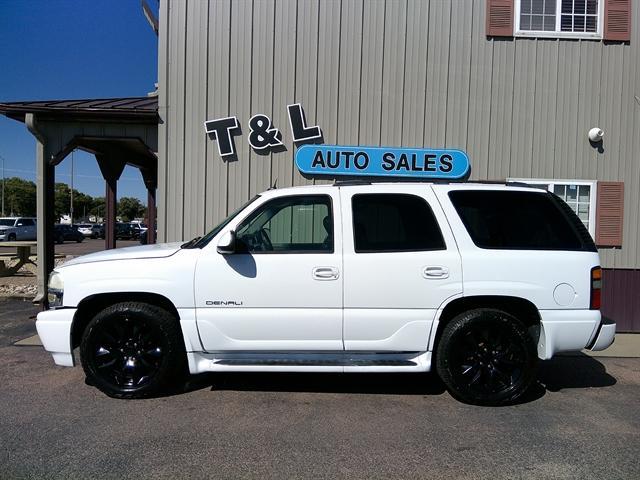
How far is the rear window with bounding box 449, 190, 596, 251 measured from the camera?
178 inches

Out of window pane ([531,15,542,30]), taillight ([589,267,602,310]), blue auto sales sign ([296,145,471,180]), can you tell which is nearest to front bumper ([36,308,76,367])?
blue auto sales sign ([296,145,471,180])

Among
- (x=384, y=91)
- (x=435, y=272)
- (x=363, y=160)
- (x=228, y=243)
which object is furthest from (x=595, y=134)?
(x=228, y=243)

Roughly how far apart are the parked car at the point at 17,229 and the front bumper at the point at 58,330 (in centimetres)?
3197

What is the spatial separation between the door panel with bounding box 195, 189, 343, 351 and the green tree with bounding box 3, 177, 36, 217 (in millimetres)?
73842

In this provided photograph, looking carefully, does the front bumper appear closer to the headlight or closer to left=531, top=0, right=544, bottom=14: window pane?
the headlight

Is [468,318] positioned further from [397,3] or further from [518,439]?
[397,3]

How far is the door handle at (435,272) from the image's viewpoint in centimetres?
436

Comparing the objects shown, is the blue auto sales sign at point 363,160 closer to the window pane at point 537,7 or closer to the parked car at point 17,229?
the window pane at point 537,7

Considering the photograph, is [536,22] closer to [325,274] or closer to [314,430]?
[325,274]

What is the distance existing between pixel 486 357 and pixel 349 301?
4.35ft

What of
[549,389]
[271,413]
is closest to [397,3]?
[549,389]

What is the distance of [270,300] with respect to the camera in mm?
4344

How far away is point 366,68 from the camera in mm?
7828

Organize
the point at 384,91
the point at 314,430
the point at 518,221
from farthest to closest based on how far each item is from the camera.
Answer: the point at 384,91 → the point at 518,221 → the point at 314,430
